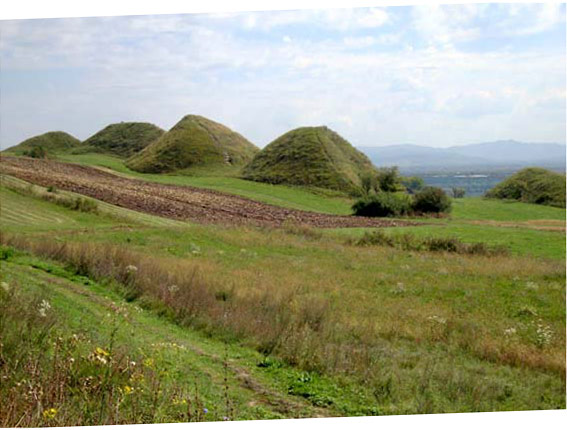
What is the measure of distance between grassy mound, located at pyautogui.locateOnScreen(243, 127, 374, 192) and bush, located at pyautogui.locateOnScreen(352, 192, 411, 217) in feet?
55.4

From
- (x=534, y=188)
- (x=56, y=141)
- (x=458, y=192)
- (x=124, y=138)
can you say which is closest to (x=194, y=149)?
(x=124, y=138)

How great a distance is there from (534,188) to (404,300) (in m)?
61.1

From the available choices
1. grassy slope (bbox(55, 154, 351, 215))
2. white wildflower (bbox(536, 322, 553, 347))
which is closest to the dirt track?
grassy slope (bbox(55, 154, 351, 215))

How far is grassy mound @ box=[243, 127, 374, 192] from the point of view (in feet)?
211

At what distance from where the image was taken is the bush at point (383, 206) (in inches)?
1676

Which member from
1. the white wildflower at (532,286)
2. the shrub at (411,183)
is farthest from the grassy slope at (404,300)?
the shrub at (411,183)

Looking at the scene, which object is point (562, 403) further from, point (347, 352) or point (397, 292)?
point (397, 292)

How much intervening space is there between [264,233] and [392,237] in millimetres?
6456

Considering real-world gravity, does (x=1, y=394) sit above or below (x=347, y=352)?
above

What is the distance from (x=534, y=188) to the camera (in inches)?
2640

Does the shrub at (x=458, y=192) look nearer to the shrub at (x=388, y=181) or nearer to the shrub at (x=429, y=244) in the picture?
the shrub at (x=388, y=181)

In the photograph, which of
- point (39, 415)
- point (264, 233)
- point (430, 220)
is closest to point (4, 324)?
point (39, 415)

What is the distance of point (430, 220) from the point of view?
40.3 m

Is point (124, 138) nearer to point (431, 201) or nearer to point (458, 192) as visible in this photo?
point (458, 192)
